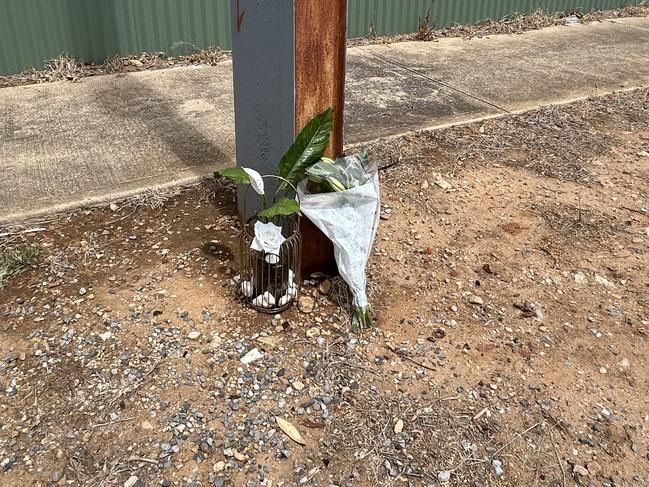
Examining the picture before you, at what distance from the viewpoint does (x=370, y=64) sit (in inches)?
231

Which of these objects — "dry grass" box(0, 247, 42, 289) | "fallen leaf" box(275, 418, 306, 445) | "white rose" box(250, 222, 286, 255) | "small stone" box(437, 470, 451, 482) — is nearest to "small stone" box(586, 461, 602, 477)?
"small stone" box(437, 470, 451, 482)

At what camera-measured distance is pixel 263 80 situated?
259 centimetres

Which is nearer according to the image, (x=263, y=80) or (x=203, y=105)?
(x=263, y=80)

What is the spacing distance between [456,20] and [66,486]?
6744mm

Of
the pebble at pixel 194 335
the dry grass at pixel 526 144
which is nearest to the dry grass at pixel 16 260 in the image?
→ the pebble at pixel 194 335

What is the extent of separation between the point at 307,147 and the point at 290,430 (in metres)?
1.07

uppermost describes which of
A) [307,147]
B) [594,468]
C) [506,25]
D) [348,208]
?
[307,147]

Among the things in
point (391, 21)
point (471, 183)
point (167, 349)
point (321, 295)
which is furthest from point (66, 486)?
point (391, 21)

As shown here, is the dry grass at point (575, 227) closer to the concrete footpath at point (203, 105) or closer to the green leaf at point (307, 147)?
the concrete footpath at point (203, 105)

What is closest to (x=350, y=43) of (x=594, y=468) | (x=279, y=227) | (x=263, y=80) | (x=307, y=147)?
(x=263, y=80)

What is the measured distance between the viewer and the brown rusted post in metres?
2.37

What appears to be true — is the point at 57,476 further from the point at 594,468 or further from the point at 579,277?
the point at 579,277

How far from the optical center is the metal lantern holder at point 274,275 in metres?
2.58

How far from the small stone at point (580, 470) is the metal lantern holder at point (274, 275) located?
49.9 inches
